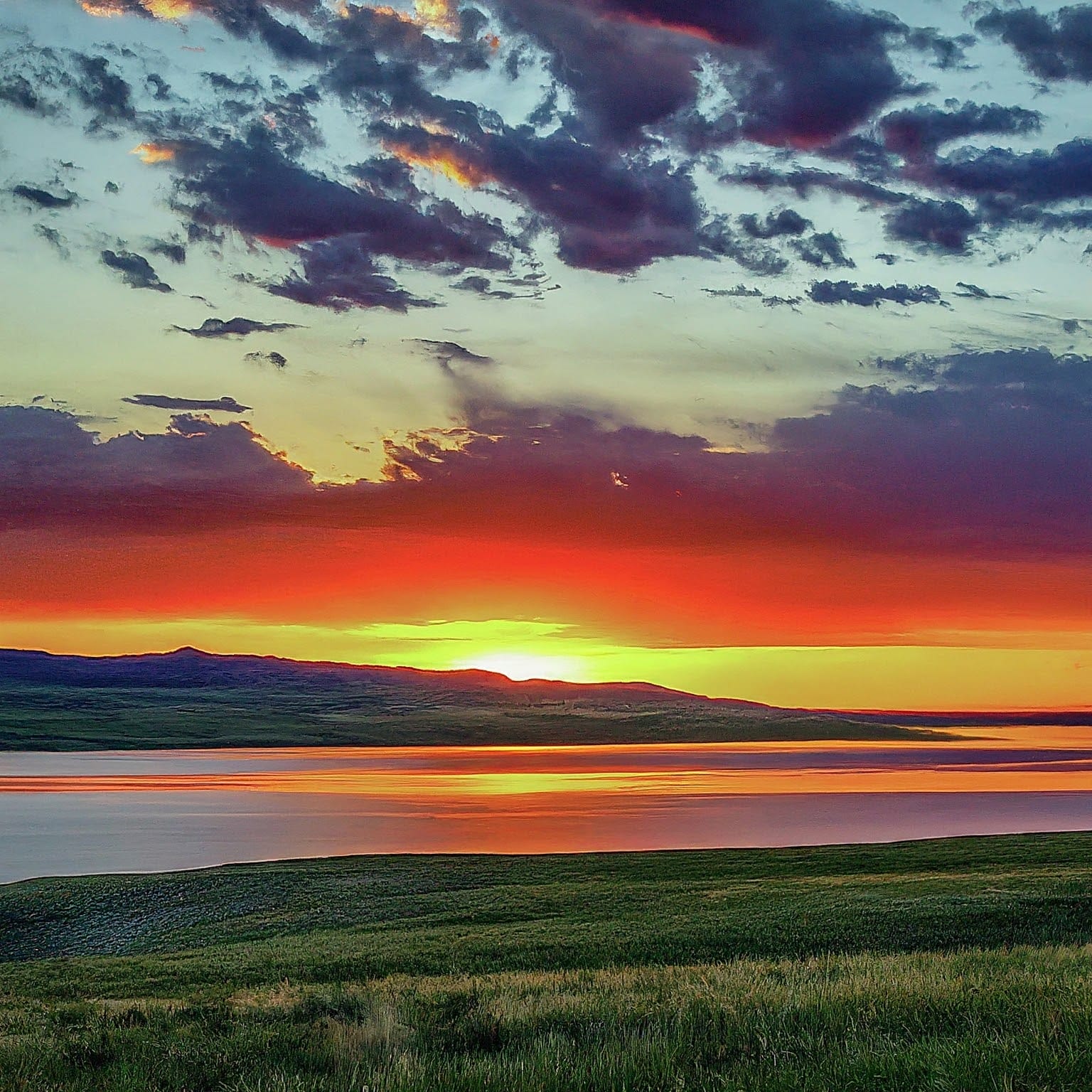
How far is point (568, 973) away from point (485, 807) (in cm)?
6366

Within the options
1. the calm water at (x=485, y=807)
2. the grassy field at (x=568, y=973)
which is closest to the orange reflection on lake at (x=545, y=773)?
the calm water at (x=485, y=807)

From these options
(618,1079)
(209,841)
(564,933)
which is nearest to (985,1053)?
(618,1079)

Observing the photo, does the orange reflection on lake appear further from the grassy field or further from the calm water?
the grassy field

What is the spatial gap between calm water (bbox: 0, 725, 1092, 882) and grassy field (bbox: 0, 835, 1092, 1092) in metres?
10.8

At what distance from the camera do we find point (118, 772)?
128 meters

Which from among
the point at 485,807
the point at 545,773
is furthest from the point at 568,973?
the point at 545,773

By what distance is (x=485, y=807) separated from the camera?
78688 mm

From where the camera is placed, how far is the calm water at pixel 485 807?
2172 inches

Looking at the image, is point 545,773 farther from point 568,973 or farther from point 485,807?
point 568,973

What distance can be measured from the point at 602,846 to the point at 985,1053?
48.4m

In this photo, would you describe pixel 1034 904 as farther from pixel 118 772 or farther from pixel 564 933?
pixel 118 772

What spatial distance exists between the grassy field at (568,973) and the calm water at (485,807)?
1080 cm

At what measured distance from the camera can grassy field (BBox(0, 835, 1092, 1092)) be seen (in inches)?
278

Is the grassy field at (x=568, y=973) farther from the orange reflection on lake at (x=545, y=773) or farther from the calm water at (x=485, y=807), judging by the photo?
the orange reflection on lake at (x=545, y=773)
